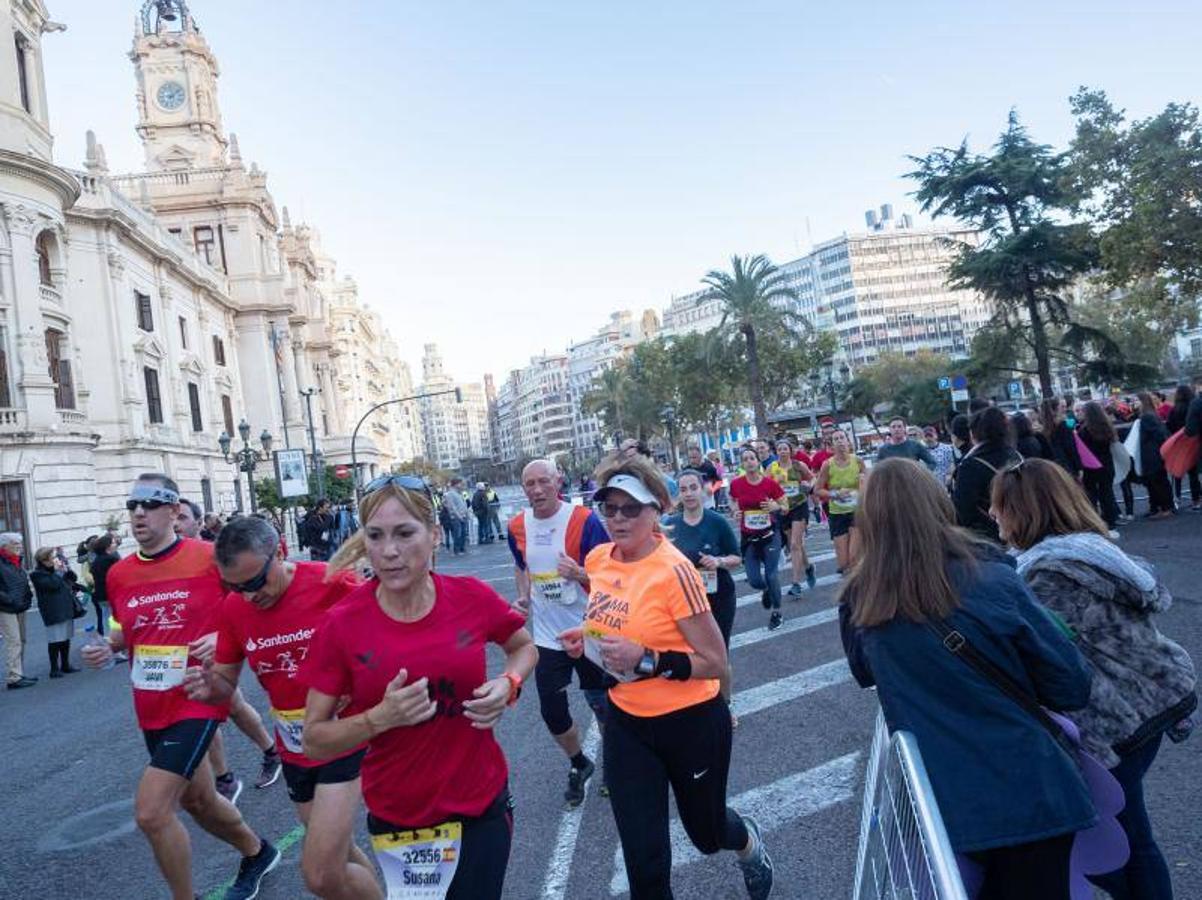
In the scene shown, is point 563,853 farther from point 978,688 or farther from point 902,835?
point 978,688

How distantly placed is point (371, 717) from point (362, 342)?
107 m

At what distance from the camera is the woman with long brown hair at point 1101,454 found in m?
11.9

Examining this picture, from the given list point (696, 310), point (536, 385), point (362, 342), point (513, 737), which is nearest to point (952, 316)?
point (696, 310)

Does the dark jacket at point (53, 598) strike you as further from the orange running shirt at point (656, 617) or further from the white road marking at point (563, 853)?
the orange running shirt at point (656, 617)

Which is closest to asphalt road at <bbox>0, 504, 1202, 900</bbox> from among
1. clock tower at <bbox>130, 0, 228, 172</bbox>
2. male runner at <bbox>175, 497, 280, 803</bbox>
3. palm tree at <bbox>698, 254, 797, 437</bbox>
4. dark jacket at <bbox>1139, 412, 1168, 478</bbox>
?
male runner at <bbox>175, 497, 280, 803</bbox>

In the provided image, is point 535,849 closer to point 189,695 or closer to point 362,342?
point 189,695

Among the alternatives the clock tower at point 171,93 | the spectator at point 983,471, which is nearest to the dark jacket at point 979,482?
the spectator at point 983,471

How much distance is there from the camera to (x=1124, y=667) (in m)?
2.84

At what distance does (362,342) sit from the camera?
105375mm

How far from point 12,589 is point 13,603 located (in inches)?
7.3

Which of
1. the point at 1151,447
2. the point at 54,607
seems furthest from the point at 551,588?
the point at 1151,447

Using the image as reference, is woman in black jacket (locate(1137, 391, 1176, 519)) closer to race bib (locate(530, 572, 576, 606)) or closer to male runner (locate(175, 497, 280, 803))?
race bib (locate(530, 572, 576, 606))

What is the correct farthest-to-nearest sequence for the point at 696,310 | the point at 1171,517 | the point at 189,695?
the point at 696,310 < the point at 1171,517 < the point at 189,695

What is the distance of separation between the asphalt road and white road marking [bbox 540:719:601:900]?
0.01 metres
